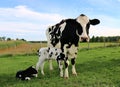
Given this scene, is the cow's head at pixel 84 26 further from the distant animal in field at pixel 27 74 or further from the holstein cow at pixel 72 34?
the distant animal in field at pixel 27 74

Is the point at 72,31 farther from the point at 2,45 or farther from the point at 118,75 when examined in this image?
the point at 2,45

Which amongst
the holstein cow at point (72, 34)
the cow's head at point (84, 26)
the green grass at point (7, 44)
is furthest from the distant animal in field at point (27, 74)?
the green grass at point (7, 44)

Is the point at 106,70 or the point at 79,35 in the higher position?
the point at 79,35

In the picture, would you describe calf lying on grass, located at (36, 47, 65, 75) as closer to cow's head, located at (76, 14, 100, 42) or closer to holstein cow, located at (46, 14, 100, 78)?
holstein cow, located at (46, 14, 100, 78)

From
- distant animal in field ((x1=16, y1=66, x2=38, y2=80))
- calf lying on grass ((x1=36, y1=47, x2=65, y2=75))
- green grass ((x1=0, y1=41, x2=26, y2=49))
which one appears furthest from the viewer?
green grass ((x1=0, y1=41, x2=26, y2=49))

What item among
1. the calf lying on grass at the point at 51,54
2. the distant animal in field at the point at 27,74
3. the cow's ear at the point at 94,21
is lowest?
the distant animal in field at the point at 27,74

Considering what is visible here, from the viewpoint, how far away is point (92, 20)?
15.3 m

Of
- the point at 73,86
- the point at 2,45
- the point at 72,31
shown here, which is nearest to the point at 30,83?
the point at 73,86

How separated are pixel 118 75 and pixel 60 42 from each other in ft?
9.90

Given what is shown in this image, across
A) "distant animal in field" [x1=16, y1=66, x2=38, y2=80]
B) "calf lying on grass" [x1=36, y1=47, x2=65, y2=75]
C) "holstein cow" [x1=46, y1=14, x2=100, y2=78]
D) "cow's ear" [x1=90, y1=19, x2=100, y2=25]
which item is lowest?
"distant animal in field" [x1=16, y1=66, x2=38, y2=80]

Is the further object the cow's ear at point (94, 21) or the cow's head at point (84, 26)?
the cow's ear at point (94, 21)

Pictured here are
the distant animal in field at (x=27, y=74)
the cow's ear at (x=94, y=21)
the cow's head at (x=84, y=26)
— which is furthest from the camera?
the cow's ear at (x=94, y=21)

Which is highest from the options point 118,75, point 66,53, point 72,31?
point 72,31

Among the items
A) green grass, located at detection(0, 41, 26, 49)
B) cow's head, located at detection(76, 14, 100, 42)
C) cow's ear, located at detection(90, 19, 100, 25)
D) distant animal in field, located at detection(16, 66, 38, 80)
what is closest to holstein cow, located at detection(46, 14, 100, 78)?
cow's head, located at detection(76, 14, 100, 42)
